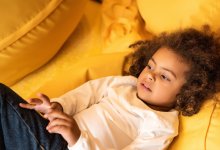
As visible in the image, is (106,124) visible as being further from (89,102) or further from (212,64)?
(212,64)

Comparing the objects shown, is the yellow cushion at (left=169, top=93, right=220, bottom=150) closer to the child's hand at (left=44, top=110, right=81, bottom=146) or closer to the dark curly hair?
the dark curly hair

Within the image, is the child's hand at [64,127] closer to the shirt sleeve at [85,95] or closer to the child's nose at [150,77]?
the shirt sleeve at [85,95]

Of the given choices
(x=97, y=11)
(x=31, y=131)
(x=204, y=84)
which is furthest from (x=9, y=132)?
(x=97, y=11)

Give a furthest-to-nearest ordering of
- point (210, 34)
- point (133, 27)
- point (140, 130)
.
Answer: point (133, 27) → point (210, 34) → point (140, 130)

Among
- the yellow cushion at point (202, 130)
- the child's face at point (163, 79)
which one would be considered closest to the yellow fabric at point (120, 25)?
the child's face at point (163, 79)

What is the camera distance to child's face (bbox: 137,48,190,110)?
1081 mm

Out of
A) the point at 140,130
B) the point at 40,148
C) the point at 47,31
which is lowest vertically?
the point at 140,130

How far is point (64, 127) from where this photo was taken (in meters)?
0.91

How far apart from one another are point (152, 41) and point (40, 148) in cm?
52

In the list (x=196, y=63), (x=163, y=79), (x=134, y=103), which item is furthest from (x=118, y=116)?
(x=196, y=63)

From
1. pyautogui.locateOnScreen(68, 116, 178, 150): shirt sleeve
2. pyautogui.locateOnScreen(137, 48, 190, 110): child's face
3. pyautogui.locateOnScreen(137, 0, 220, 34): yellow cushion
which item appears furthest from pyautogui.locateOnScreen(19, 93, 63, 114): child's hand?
pyautogui.locateOnScreen(137, 0, 220, 34): yellow cushion

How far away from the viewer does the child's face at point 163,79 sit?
1.08 meters

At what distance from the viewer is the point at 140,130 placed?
1046mm

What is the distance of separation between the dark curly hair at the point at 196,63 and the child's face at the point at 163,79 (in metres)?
0.02
